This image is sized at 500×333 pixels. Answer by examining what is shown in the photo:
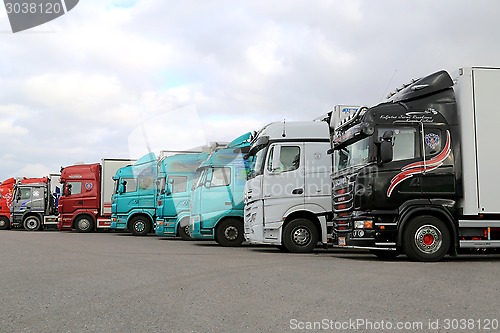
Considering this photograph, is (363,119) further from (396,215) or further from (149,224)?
(149,224)

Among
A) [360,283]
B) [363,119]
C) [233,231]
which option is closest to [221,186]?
[233,231]

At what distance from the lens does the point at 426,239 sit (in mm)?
11180

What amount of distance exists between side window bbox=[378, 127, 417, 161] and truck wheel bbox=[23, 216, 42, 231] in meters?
25.0

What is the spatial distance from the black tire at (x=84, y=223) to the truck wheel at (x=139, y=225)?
3830 mm

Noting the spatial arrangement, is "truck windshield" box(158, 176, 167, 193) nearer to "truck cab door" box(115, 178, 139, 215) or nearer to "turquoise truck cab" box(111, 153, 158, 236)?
"turquoise truck cab" box(111, 153, 158, 236)

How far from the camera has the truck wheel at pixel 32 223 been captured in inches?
1251

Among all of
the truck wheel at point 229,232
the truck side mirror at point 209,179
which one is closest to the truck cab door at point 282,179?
the truck wheel at point 229,232

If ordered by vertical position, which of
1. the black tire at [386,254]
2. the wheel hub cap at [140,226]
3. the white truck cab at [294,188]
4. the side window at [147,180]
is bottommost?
the black tire at [386,254]

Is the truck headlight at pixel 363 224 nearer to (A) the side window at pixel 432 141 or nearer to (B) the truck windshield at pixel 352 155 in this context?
(B) the truck windshield at pixel 352 155

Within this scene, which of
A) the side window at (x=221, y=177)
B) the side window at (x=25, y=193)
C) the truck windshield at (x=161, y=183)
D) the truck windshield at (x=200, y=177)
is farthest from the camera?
the side window at (x=25, y=193)

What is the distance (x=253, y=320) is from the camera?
18.8 feet

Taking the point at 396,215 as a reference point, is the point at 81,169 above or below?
above

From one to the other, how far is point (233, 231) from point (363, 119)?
6758 mm

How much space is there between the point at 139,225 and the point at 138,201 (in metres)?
1.05
